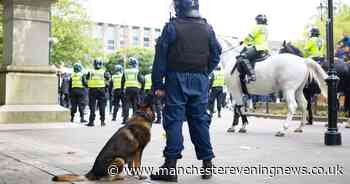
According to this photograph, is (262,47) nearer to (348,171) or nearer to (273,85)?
(273,85)

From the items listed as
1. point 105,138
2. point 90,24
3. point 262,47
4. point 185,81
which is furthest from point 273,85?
point 90,24

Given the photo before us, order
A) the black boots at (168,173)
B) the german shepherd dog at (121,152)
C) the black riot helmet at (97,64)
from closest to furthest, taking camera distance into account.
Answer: the german shepherd dog at (121,152), the black boots at (168,173), the black riot helmet at (97,64)

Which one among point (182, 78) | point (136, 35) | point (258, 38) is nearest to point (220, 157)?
point (182, 78)

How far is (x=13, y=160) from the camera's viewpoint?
721cm

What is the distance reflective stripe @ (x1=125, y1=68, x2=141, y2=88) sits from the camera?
16297mm

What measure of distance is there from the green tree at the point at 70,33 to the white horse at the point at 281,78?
26.7 meters

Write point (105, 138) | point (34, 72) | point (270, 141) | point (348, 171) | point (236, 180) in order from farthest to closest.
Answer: point (34, 72) → point (105, 138) → point (270, 141) → point (348, 171) → point (236, 180)

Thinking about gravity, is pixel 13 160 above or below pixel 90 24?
below

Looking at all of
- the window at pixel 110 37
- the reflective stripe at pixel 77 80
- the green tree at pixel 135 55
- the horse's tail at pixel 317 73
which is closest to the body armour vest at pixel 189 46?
the horse's tail at pixel 317 73

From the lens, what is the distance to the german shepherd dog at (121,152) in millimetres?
5391

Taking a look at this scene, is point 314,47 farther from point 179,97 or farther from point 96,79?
point 179,97

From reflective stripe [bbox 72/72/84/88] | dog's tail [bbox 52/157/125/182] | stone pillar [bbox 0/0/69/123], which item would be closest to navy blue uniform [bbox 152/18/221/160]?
dog's tail [bbox 52/157/125/182]

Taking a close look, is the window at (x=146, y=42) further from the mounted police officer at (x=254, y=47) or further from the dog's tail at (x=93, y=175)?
the dog's tail at (x=93, y=175)

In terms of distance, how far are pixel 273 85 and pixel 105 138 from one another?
4115 millimetres
